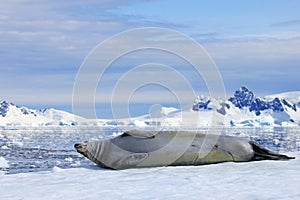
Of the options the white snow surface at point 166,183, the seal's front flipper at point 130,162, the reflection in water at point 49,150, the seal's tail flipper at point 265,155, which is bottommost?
the reflection in water at point 49,150

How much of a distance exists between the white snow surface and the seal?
370 mm

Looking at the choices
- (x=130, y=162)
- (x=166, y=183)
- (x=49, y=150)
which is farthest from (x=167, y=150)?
(x=49, y=150)

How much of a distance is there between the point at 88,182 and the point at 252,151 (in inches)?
121

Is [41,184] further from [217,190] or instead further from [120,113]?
[120,113]

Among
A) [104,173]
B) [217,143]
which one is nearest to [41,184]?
[104,173]

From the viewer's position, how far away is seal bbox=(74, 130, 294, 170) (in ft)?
23.6

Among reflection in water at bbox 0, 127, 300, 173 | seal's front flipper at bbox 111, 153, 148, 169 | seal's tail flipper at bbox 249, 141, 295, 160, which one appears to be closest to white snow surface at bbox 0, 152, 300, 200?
seal's front flipper at bbox 111, 153, 148, 169

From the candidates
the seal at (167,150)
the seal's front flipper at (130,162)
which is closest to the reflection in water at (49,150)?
the seal at (167,150)

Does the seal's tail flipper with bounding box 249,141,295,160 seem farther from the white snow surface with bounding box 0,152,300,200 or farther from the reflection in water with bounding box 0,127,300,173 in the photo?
the reflection in water with bounding box 0,127,300,173

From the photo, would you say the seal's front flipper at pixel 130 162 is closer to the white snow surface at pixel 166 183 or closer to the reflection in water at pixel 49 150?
the white snow surface at pixel 166 183

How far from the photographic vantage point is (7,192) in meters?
5.25

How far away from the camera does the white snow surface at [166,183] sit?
4.79m

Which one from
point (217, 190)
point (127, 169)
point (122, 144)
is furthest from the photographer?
point (122, 144)

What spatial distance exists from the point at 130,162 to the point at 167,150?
595 mm
